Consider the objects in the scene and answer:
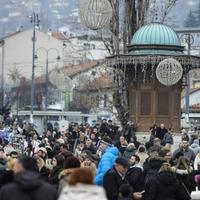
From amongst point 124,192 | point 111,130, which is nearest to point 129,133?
point 111,130

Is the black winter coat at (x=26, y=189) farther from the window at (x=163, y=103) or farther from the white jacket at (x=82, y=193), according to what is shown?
the window at (x=163, y=103)

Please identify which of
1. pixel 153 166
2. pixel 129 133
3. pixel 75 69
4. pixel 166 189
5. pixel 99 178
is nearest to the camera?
pixel 166 189

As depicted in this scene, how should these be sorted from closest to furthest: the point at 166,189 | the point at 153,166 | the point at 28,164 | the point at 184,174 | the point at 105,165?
the point at 28,164 → the point at 166,189 → the point at 105,165 → the point at 153,166 → the point at 184,174

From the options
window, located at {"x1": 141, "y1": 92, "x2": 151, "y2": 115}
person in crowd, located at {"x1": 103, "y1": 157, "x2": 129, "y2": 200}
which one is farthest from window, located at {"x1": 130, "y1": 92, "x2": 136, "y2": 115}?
person in crowd, located at {"x1": 103, "y1": 157, "x2": 129, "y2": 200}

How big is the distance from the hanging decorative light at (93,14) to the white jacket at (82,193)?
79.8ft

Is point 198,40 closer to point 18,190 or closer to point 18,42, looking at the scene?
point 18,42

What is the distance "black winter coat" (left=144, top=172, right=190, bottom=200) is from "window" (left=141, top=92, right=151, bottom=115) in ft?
72.7

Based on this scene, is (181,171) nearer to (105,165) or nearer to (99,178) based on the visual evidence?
(105,165)

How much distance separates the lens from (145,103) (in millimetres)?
36031

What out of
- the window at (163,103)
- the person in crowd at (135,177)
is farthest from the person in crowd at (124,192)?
the window at (163,103)

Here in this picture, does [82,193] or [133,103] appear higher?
[133,103]

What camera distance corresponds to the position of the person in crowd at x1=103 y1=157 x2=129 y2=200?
45.6 feet

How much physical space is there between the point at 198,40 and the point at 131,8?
65.4 meters

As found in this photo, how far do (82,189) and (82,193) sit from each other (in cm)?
6
